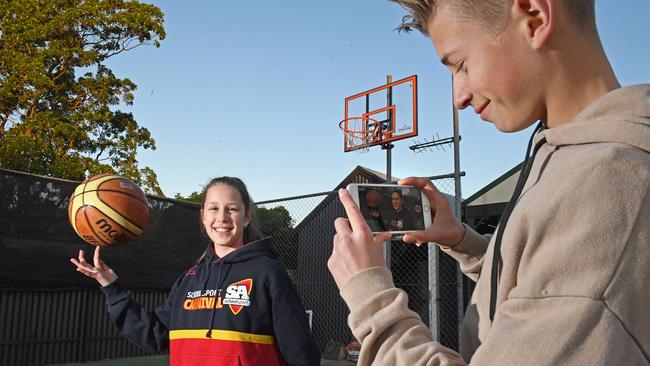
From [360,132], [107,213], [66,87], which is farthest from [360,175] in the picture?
[107,213]

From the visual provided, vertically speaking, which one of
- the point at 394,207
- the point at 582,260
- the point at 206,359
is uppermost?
the point at 394,207

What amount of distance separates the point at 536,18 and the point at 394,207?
72 centimetres

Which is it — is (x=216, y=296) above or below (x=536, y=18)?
below

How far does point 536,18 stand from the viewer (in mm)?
835

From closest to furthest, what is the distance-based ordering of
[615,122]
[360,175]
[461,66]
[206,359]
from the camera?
[615,122]
[461,66]
[206,359]
[360,175]

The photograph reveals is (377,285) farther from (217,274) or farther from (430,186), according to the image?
(217,274)

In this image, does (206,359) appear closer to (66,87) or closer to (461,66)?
(461,66)

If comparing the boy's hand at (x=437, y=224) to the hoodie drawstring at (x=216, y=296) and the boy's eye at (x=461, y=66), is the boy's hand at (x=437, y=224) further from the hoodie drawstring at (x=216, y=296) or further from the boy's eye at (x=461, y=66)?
the hoodie drawstring at (x=216, y=296)

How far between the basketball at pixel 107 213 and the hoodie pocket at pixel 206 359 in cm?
126

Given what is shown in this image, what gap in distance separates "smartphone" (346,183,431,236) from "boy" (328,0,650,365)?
1.08 feet

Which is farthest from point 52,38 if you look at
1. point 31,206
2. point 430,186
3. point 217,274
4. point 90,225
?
point 430,186

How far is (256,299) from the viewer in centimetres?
297

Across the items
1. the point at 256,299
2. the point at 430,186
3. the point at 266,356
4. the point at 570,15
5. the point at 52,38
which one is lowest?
the point at 266,356

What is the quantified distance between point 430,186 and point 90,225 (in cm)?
307
